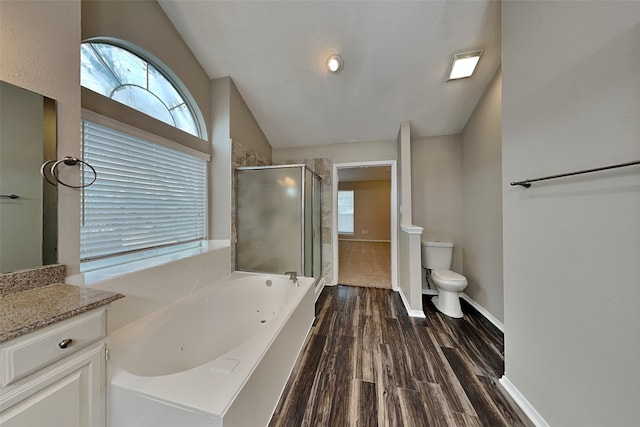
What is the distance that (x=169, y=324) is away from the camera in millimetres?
1468

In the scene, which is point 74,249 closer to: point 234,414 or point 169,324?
point 169,324

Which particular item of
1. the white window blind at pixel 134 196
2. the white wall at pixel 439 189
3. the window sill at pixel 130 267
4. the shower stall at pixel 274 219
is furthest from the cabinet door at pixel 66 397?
the white wall at pixel 439 189

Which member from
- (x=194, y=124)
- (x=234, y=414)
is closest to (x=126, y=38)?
(x=194, y=124)

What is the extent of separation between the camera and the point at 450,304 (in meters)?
2.40

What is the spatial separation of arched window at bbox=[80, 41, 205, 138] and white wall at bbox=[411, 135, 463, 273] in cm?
288

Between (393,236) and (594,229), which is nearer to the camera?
(594,229)

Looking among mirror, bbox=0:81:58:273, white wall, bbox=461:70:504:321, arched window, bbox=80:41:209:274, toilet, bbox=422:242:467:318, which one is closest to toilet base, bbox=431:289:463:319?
toilet, bbox=422:242:467:318

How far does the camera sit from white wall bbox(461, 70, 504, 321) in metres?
2.08

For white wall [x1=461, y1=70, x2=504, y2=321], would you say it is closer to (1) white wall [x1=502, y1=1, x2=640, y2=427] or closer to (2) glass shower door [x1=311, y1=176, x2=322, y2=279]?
(1) white wall [x1=502, y1=1, x2=640, y2=427]

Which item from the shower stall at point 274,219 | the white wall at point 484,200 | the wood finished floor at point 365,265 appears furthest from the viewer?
the wood finished floor at point 365,265

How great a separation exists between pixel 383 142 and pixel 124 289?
3.22 metres

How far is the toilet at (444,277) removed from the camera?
2348mm

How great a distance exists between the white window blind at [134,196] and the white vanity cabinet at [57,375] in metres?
0.77

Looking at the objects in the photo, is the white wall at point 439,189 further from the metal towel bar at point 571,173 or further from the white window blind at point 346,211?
the white window blind at point 346,211
